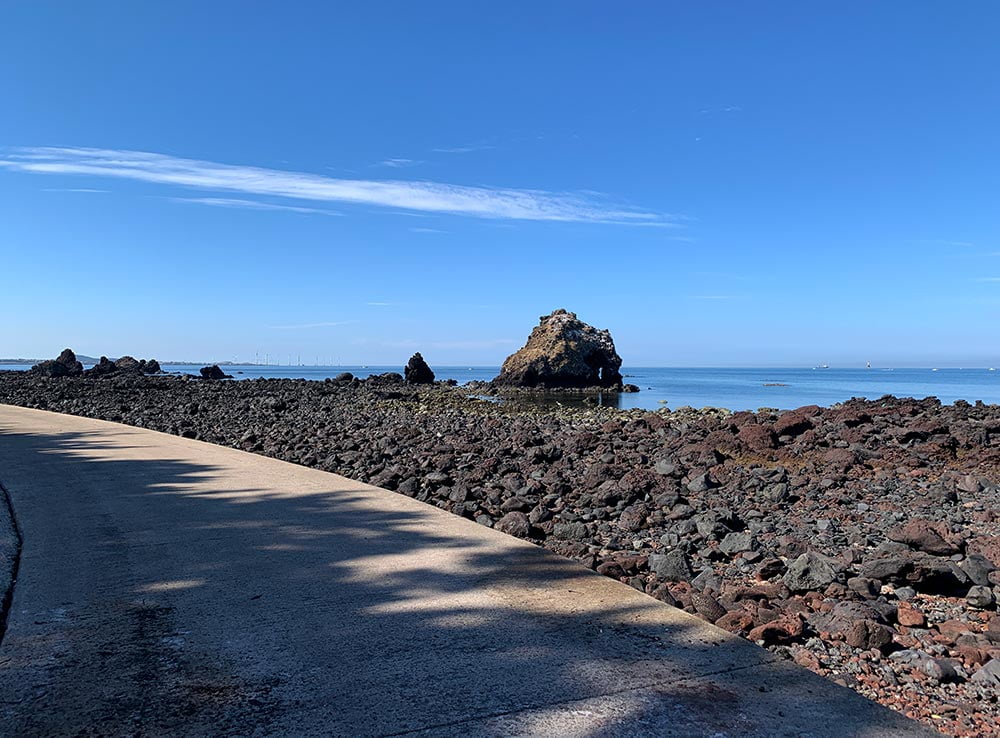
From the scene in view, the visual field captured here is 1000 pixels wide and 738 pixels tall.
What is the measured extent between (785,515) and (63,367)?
56740 millimetres

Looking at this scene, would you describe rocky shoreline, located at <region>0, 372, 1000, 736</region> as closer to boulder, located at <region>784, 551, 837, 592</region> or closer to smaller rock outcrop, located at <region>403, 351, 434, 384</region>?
boulder, located at <region>784, 551, 837, 592</region>

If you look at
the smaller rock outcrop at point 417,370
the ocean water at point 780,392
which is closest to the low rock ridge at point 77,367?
the ocean water at point 780,392

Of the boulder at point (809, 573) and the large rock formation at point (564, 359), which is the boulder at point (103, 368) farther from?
the boulder at point (809, 573)

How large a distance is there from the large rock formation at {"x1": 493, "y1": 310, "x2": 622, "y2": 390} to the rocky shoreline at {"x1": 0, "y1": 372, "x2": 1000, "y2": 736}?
36782mm

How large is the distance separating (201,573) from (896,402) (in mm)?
18121

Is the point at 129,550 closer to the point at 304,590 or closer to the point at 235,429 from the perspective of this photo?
the point at 304,590

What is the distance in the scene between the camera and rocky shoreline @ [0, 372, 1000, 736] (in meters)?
3.44

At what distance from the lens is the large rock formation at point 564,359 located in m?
51.2

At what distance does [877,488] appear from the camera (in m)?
7.09

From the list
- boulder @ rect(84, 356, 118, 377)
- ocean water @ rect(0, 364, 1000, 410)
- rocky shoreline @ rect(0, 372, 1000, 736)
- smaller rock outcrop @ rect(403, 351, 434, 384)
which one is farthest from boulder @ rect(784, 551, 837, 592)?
boulder @ rect(84, 356, 118, 377)

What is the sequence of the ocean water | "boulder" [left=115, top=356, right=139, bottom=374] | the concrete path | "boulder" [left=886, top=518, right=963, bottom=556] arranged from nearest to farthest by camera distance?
the concrete path
"boulder" [left=886, top=518, right=963, bottom=556]
the ocean water
"boulder" [left=115, top=356, right=139, bottom=374]

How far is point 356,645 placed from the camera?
131 inches

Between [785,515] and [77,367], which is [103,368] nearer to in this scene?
[77,367]

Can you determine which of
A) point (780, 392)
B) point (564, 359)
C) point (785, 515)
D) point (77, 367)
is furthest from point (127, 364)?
point (785, 515)
